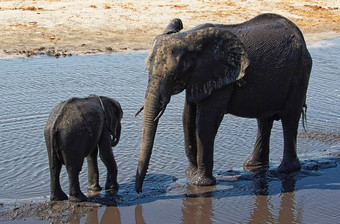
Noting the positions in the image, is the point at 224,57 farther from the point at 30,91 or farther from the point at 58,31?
the point at 58,31

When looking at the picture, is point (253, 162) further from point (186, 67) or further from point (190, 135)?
point (186, 67)

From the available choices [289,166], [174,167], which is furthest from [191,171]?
[289,166]

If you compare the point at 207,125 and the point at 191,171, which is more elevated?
the point at 207,125

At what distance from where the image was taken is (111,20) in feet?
63.9

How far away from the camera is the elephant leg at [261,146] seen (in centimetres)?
873

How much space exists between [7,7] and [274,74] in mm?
13387

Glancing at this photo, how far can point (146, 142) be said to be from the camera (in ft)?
23.6

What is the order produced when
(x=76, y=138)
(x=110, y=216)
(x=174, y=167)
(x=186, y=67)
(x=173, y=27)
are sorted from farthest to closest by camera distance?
(x=174, y=167) < (x=173, y=27) < (x=186, y=67) < (x=110, y=216) < (x=76, y=138)

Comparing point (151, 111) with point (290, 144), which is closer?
point (151, 111)

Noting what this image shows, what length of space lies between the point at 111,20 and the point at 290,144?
1182 cm

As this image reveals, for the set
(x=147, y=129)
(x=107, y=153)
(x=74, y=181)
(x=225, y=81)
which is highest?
(x=225, y=81)

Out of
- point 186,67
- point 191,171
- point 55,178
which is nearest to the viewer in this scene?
point 55,178

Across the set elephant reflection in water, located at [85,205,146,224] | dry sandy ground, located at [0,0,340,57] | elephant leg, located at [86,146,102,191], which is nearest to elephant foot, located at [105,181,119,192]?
elephant leg, located at [86,146,102,191]

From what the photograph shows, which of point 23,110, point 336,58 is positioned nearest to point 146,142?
point 23,110
